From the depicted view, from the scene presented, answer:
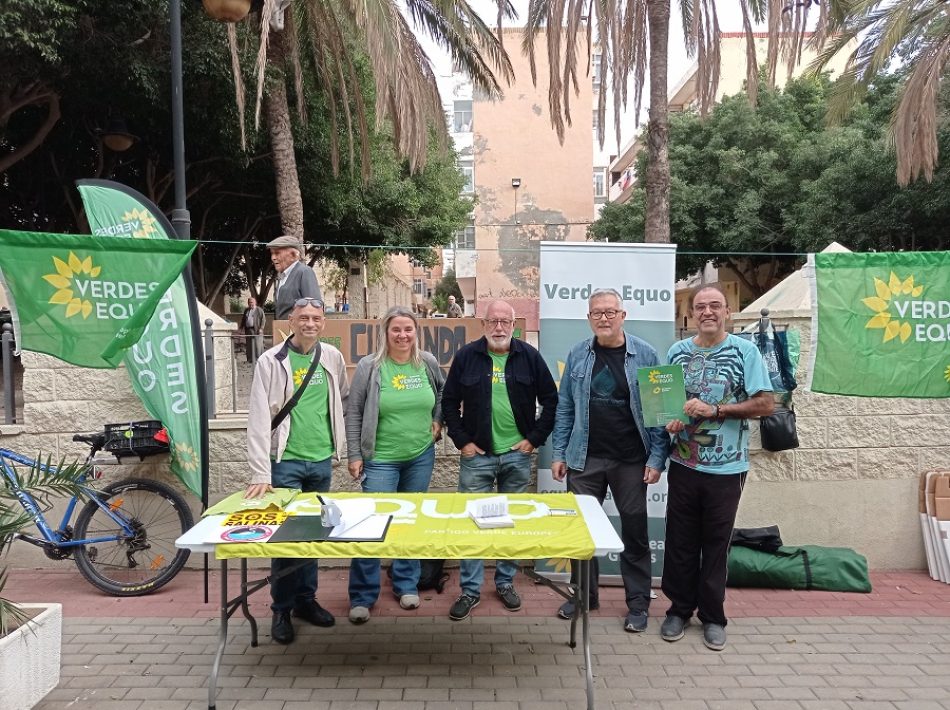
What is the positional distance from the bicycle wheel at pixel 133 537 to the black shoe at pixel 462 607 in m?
1.89

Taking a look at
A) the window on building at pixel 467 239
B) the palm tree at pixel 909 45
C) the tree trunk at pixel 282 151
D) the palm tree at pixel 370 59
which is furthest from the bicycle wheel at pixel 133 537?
the window on building at pixel 467 239

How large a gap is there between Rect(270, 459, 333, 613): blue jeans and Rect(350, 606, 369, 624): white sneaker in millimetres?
264

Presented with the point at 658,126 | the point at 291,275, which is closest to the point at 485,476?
the point at 291,275

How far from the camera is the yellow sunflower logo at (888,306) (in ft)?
15.4

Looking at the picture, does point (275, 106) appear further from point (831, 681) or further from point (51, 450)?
point (831, 681)

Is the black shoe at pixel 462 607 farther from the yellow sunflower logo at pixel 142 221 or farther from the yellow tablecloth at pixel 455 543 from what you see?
the yellow sunflower logo at pixel 142 221

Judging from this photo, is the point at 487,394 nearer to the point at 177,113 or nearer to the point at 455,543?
the point at 455,543

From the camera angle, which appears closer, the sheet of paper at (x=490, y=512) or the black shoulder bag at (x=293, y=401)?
the sheet of paper at (x=490, y=512)

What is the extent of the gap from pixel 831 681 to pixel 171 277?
429 cm

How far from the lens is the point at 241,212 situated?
20.8 m

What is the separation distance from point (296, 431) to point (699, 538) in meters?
2.44

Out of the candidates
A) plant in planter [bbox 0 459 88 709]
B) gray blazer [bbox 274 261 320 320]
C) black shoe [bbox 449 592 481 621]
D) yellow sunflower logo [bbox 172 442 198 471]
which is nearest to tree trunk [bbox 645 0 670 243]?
gray blazer [bbox 274 261 320 320]

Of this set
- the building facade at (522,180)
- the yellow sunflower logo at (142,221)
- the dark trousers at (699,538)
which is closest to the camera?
the dark trousers at (699,538)

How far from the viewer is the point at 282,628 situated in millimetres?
3957
